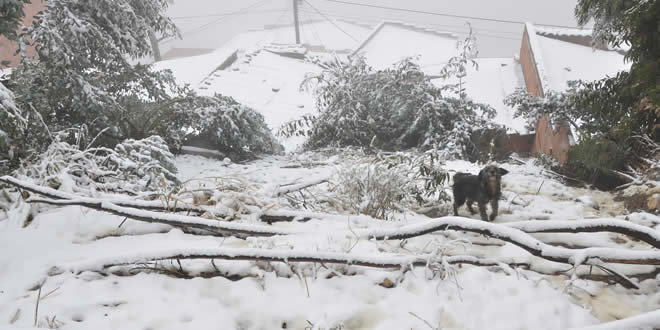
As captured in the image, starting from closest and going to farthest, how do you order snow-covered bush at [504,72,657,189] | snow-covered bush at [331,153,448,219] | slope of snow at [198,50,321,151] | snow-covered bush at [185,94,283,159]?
snow-covered bush at [331,153,448,219] → snow-covered bush at [504,72,657,189] → snow-covered bush at [185,94,283,159] → slope of snow at [198,50,321,151]

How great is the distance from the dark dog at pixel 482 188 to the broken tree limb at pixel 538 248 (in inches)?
75.0

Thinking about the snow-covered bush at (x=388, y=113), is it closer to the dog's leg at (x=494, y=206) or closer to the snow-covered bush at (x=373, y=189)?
the dog's leg at (x=494, y=206)

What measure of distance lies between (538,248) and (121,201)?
6.63 ft

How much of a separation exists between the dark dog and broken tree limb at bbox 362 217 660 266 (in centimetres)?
190

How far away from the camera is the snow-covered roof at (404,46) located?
1639 cm

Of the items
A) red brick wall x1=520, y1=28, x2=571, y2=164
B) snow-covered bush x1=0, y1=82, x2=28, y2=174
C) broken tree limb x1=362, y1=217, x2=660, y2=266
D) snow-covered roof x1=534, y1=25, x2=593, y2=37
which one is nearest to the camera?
broken tree limb x1=362, y1=217, x2=660, y2=266

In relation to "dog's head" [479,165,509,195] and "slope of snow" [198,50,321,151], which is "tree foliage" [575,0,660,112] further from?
"slope of snow" [198,50,321,151]

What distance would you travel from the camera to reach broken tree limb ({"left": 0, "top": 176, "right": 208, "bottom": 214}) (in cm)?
186

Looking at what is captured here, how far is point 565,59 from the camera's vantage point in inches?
416

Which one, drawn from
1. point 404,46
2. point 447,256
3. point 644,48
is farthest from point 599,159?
point 404,46

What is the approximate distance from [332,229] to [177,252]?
76cm

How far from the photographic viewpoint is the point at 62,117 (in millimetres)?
5398

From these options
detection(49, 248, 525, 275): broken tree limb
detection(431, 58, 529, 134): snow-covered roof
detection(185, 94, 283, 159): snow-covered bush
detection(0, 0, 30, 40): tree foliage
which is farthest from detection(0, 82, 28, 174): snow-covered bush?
detection(431, 58, 529, 134): snow-covered roof

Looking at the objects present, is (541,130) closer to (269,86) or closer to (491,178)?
(491,178)
